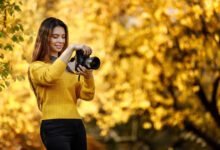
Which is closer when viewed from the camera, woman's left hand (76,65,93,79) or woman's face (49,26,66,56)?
woman's left hand (76,65,93,79)

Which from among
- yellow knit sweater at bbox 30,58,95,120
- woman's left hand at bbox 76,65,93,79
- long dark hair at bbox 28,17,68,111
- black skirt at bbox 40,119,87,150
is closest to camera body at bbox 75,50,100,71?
woman's left hand at bbox 76,65,93,79

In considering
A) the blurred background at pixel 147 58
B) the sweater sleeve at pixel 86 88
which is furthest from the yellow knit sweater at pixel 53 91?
the blurred background at pixel 147 58

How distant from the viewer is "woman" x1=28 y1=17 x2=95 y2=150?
310cm

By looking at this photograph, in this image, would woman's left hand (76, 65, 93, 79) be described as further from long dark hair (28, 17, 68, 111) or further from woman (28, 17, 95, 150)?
long dark hair (28, 17, 68, 111)

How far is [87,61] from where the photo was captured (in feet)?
10.5

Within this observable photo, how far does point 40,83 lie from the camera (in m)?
3.18

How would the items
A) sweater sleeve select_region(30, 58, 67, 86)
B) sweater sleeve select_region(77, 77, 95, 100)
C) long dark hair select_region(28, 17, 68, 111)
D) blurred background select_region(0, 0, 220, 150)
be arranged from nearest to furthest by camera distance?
sweater sleeve select_region(30, 58, 67, 86)
long dark hair select_region(28, 17, 68, 111)
sweater sleeve select_region(77, 77, 95, 100)
blurred background select_region(0, 0, 220, 150)

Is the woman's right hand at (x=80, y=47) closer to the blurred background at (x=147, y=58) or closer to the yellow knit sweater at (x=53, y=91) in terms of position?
the yellow knit sweater at (x=53, y=91)

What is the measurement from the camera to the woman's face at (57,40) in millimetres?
3412

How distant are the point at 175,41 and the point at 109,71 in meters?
1.83

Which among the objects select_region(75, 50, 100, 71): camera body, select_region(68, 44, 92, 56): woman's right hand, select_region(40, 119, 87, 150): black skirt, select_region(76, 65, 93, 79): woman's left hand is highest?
select_region(68, 44, 92, 56): woman's right hand

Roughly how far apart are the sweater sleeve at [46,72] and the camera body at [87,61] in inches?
7.9

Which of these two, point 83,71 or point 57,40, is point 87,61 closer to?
point 83,71

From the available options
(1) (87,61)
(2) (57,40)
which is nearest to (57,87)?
(1) (87,61)
